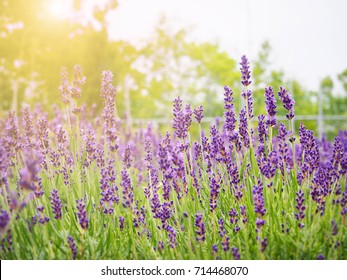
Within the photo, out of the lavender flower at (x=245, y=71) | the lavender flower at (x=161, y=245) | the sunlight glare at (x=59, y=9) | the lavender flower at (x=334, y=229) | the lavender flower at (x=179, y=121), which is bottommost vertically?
the lavender flower at (x=161, y=245)

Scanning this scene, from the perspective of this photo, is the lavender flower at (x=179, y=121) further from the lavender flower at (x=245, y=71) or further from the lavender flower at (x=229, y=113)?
the lavender flower at (x=245, y=71)

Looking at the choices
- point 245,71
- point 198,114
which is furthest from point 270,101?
point 198,114

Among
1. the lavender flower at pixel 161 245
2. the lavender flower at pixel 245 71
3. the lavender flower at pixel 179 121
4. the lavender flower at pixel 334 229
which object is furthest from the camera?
the lavender flower at pixel 245 71

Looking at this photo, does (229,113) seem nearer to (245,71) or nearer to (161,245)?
(245,71)

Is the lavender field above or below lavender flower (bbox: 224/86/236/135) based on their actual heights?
below

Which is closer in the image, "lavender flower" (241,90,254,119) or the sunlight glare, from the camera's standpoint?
"lavender flower" (241,90,254,119)

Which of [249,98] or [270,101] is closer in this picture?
[270,101]

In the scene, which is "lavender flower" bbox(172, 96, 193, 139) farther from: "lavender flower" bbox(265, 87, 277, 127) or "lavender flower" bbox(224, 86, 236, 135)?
"lavender flower" bbox(265, 87, 277, 127)

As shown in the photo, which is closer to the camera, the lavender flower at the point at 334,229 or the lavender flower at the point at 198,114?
the lavender flower at the point at 334,229

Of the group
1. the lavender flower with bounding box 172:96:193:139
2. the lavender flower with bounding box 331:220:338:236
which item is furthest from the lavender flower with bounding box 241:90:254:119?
the lavender flower with bounding box 331:220:338:236

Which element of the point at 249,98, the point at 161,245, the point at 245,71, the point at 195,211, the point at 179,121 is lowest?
the point at 161,245

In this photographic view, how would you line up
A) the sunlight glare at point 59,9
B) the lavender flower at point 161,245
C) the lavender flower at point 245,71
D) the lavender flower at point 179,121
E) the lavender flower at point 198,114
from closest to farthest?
1. the lavender flower at point 161,245
2. the lavender flower at point 179,121
3. the lavender flower at point 245,71
4. the lavender flower at point 198,114
5. the sunlight glare at point 59,9

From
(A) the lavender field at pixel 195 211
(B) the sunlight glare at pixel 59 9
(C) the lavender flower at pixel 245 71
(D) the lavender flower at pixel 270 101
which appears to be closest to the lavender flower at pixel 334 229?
(A) the lavender field at pixel 195 211

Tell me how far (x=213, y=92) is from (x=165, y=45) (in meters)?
4.61
